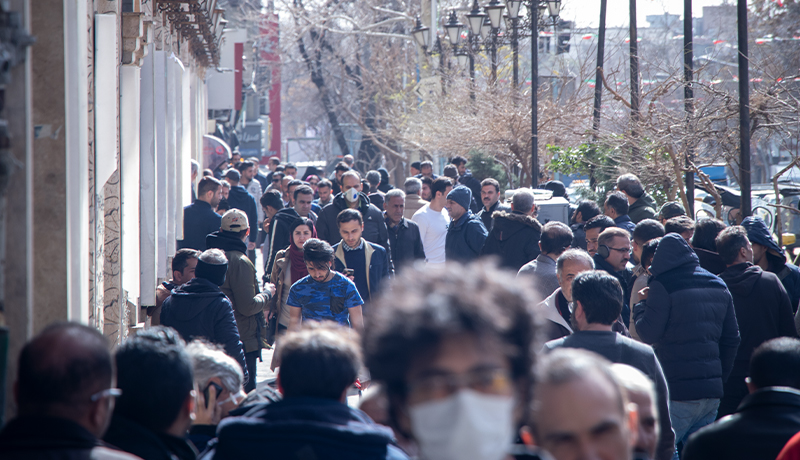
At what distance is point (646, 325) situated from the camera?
530 cm

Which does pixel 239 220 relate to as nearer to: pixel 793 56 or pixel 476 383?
pixel 476 383

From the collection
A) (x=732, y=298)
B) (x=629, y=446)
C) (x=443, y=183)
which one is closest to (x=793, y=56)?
(x=443, y=183)

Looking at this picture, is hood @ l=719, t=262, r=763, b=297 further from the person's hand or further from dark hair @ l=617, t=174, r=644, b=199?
the person's hand

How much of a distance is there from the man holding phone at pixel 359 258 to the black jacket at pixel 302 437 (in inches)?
193

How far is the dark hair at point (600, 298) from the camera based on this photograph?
4125mm

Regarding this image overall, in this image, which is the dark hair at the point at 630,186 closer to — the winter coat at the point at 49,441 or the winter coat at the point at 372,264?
the winter coat at the point at 372,264

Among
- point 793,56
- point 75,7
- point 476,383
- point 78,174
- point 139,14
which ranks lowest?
point 476,383

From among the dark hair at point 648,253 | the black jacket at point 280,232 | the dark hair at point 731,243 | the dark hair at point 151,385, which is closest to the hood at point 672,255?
the dark hair at point 731,243

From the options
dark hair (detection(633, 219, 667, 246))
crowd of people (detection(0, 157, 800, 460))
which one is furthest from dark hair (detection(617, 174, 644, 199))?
dark hair (detection(633, 219, 667, 246))

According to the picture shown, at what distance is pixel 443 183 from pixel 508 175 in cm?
989

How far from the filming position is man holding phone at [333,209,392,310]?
24.6 ft

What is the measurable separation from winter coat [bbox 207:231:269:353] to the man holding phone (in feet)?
3.51

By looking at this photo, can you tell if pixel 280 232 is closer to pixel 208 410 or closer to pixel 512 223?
pixel 512 223

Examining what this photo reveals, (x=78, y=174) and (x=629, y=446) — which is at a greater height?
(x=78, y=174)
